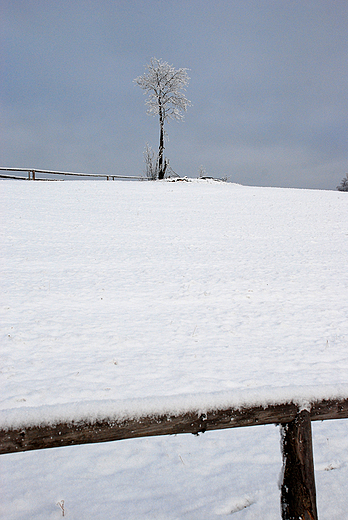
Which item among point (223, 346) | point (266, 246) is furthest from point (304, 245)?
point (223, 346)

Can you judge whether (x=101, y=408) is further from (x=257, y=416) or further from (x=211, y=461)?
(x=211, y=461)

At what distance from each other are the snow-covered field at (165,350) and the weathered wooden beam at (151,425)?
5cm

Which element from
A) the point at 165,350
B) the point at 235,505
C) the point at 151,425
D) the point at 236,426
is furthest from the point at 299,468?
the point at 165,350

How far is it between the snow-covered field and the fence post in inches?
7.7

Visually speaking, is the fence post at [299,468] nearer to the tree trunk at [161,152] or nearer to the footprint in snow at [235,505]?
the footprint in snow at [235,505]

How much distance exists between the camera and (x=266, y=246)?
422 inches

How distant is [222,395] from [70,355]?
365 centimetres

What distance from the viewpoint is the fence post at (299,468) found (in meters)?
1.68

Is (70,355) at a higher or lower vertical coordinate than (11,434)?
lower

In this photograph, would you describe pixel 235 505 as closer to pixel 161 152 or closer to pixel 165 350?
pixel 165 350

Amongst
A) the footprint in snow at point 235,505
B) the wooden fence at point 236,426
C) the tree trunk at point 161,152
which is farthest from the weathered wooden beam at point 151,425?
the tree trunk at point 161,152

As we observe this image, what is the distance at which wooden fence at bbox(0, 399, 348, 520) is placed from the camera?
144 cm

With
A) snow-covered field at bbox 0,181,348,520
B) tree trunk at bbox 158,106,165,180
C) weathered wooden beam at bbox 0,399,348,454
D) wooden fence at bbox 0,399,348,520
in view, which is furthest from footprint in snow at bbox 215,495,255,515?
tree trunk at bbox 158,106,165,180

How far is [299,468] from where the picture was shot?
1707 mm
